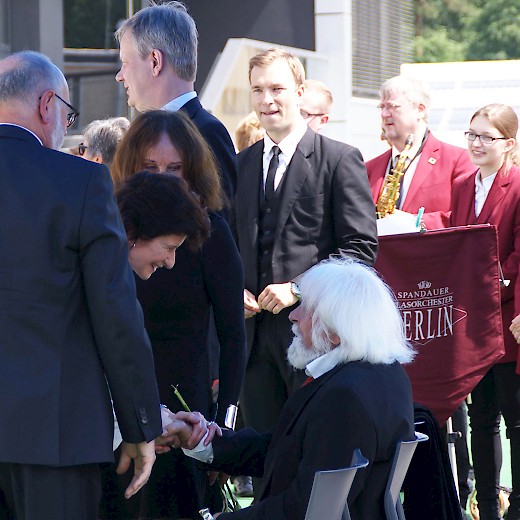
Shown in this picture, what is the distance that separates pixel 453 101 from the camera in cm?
925

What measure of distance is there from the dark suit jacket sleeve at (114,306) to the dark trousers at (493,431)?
300 cm

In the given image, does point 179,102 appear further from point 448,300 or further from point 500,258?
point 500,258

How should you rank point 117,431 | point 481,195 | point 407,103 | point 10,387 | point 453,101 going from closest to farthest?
point 10,387 < point 117,431 < point 481,195 < point 407,103 < point 453,101

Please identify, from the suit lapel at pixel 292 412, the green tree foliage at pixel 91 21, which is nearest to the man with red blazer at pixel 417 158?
the suit lapel at pixel 292 412

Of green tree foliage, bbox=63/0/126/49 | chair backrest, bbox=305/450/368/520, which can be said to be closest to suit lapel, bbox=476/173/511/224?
chair backrest, bbox=305/450/368/520

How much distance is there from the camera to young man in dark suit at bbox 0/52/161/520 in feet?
8.64

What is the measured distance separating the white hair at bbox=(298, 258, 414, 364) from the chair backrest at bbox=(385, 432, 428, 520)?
11.2 inches

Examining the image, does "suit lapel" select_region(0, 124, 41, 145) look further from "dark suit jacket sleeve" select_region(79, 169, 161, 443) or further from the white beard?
the white beard

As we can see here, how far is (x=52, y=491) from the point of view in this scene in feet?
8.68

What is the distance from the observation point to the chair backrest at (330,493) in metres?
2.65

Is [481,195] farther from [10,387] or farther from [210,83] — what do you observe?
[210,83]

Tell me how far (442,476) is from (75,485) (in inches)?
43.6

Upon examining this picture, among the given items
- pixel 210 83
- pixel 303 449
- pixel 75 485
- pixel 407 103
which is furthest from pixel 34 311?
pixel 210 83

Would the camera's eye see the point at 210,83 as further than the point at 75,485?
Yes
